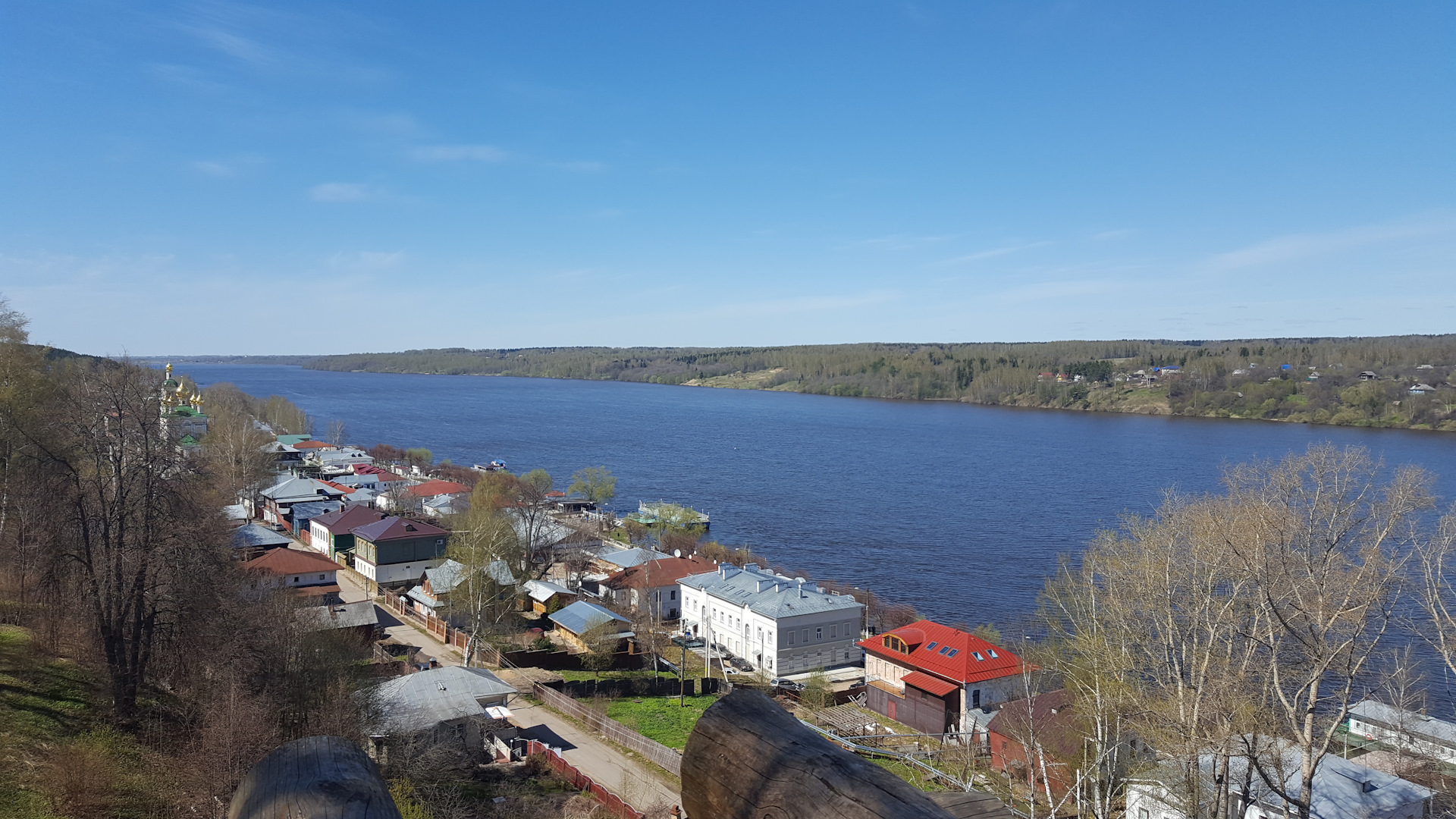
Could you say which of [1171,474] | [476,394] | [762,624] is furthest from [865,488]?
[476,394]

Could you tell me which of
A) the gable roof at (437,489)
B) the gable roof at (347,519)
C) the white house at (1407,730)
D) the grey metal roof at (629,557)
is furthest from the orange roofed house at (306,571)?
the white house at (1407,730)

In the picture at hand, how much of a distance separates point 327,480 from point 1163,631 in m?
55.6

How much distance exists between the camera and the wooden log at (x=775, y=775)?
1.53m

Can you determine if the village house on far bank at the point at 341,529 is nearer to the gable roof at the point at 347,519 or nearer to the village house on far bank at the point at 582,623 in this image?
the gable roof at the point at 347,519

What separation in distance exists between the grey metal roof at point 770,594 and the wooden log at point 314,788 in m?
29.3

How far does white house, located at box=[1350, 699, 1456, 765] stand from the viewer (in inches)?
842

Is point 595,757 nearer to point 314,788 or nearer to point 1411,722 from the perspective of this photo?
point 314,788

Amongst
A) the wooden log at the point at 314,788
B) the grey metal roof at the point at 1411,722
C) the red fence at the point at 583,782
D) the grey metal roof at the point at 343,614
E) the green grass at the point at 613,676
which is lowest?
the green grass at the point at 613,676

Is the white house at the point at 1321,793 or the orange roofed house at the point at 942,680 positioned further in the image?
the orange roofed house at the point at 942,680

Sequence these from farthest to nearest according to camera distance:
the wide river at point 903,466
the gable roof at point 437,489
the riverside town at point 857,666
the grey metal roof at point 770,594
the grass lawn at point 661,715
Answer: the gable roof at point 437,489, the wide river at point 903,466, the grey metal roof at point 770,594, the grass lawn at point 661,715, the riverside town at point 857,666

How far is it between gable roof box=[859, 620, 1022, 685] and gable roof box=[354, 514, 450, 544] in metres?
21.0

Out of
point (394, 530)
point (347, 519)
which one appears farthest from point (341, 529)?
point (394, 530)

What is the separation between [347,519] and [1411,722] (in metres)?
41.3

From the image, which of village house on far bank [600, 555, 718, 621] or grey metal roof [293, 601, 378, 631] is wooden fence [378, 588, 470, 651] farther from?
village house on far bank [600, 555, 718, 621]
